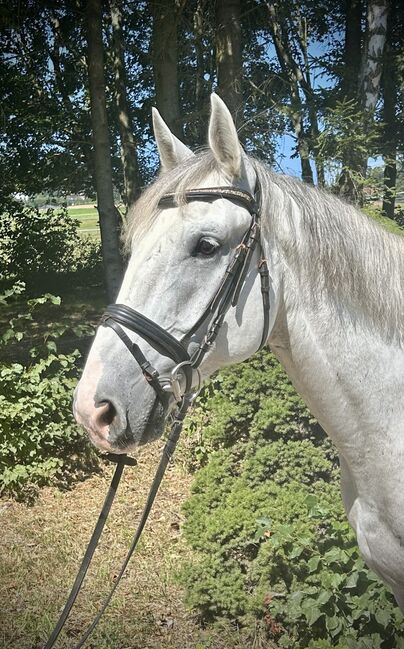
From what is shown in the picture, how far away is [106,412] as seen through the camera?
1.57m

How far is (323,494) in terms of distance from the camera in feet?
11.2

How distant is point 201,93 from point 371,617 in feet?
26.3

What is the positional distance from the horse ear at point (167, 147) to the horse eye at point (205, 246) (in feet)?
1.49

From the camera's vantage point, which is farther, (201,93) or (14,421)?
(201,93)

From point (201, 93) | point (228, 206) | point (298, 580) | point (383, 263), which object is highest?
point (201, 93)

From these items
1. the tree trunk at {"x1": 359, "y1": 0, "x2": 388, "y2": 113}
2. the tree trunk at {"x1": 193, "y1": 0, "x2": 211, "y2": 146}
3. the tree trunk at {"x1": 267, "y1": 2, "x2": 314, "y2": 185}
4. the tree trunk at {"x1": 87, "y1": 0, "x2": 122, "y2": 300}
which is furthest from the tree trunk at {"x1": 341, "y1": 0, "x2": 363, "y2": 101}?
the tree trunk at {"x1": 87, "y1": 0, "x2": 122, "y2": 300}

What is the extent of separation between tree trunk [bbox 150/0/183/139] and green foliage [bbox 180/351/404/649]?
3.93 m

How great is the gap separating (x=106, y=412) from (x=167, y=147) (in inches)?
39.2

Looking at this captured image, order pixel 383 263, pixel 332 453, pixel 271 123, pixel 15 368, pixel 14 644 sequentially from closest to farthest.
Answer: pixel 383 263 < pixel 14 644 < pixel 332 453 < pixel 15 368 < pixel 271 123

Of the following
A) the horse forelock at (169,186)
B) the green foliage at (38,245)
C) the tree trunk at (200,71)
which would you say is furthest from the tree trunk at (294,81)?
the green foliage at (38,245)

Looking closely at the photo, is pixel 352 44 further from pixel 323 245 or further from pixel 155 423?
pixel 155 423

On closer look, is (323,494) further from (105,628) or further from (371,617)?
(105,628)

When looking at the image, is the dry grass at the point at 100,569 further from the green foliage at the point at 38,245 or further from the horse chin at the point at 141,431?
the green foliage at the point at 38,245

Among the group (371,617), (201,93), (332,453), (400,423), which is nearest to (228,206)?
(400,423)
